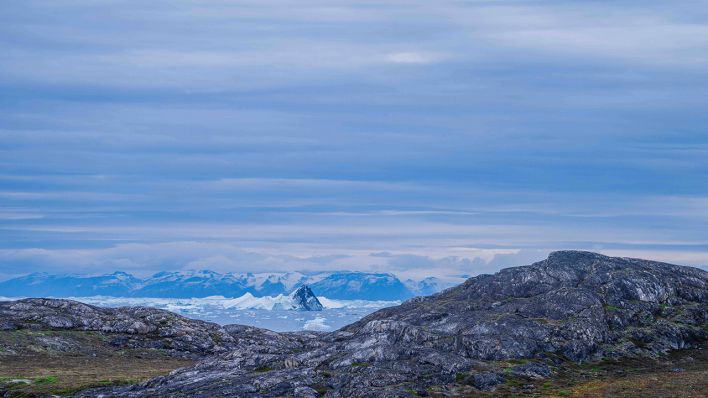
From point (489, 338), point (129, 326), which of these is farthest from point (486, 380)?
point (129, 326)

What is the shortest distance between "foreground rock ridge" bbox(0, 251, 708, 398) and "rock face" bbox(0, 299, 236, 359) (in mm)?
42778

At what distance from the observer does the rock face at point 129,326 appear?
16638cm

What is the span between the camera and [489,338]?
11181 centimetres

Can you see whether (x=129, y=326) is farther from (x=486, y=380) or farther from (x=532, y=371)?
(x=532, y=371)

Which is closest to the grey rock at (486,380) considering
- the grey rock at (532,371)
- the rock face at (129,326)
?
the grey rock at (532,371)

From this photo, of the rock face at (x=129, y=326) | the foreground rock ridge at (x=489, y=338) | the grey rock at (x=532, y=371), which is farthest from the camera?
the rock face at (x=129, y=326)

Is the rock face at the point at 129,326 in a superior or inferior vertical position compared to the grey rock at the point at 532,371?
inferior

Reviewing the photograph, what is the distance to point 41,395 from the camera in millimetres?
107250

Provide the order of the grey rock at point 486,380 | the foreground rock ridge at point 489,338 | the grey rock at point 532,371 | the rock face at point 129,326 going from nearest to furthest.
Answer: the grey rock at point 486,380 < the foreground rock ridge at point 489,338 < the grey rock at point 532,371 < the rock face at point 129,326

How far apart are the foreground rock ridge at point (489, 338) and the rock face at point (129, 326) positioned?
4278 centimetres

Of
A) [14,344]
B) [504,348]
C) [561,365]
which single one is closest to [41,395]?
[14,344]

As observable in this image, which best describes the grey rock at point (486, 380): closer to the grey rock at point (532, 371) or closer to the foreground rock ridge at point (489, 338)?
the foreground rock ridge at point (489, 338)

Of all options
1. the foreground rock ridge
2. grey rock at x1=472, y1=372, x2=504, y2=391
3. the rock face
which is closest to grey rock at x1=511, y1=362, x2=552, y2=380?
the foreground rock ridge

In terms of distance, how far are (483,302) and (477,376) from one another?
3345 cm
